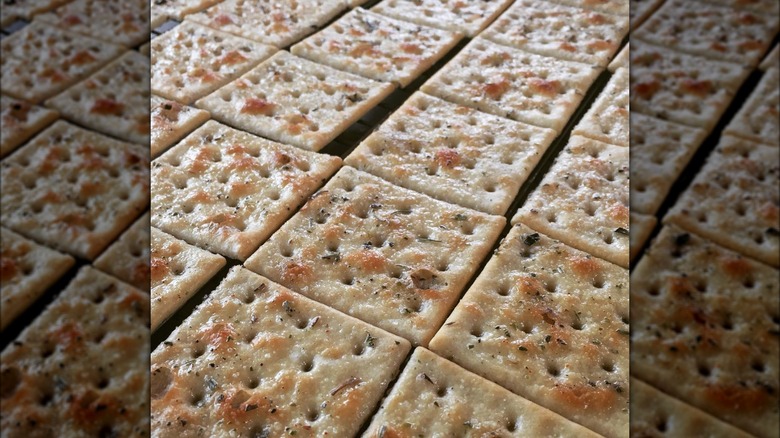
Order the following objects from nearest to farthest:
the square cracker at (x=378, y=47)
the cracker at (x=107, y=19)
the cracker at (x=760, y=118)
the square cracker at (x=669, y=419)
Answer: the square cracker at (x=669, y=419) < the cracker at (x=760, y=118) < the square cracker at (x=378, y=47) < the cracker at (x=107, y=19)

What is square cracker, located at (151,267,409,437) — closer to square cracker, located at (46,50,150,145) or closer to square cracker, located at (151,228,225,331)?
square cracker, located at (151,228,225,331)

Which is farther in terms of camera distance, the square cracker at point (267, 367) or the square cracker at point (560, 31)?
the square cracker at point (560, 31)

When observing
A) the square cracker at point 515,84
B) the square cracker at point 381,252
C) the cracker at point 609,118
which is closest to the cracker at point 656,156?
the cracker at point 609,118

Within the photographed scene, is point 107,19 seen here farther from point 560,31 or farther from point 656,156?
point 656,156

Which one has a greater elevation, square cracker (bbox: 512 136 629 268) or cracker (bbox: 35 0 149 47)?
square cracker (bbox: 512 136 629 268)

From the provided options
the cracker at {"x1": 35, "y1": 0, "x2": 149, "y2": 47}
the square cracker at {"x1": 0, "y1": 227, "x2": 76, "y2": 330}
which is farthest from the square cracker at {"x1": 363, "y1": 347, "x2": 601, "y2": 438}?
the cracker at {"x1": 35, "y1": 0, "x2": 149, "y2": 47}

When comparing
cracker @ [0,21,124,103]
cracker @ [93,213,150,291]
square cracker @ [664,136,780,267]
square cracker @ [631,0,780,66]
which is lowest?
cracker @ [0,21,124,103]

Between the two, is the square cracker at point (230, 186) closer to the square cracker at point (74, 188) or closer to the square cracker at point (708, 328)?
the square cracker at point (74, 188)
